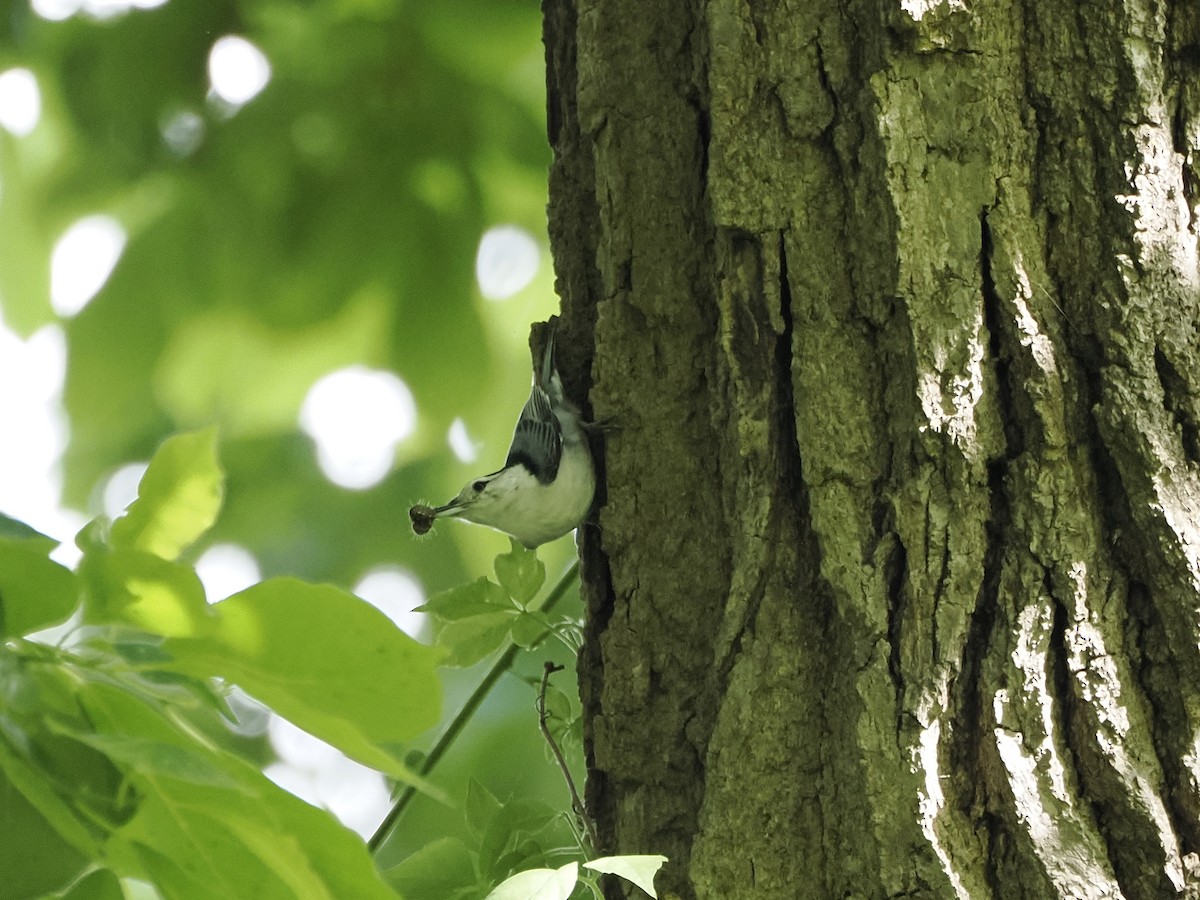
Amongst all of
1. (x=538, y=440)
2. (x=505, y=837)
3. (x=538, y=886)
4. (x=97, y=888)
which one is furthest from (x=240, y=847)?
(x=538, y=440)

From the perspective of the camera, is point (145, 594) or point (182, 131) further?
point (182, 131)

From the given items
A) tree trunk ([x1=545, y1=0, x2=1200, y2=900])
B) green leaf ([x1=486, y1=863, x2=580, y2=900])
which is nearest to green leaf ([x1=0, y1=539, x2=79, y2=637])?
green leaf ([x1=486, y1=863, x2=580, y2=900])

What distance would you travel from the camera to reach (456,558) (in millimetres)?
1725

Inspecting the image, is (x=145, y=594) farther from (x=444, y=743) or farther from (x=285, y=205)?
(x=285, y=205)

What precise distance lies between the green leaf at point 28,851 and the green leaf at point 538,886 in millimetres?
331

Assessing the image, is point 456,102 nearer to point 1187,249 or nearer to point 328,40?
point 328,40

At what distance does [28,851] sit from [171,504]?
155mm

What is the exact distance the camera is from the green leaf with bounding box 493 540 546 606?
4.05 feet

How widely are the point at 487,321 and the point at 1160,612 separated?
36.6 inches

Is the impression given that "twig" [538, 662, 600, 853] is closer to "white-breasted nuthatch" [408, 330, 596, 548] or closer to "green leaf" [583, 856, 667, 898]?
"white-breasted nuthatch" [408, 330, 596, 548]

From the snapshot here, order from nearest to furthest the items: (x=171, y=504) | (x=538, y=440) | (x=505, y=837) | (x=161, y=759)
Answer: (x=161, y=759), (x=171, y=504), (x=505, y=837), (x=538, y=440)

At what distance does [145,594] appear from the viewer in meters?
0.44

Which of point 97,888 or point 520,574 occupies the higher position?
point 520,574

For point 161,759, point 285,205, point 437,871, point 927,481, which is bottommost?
point 437,871
